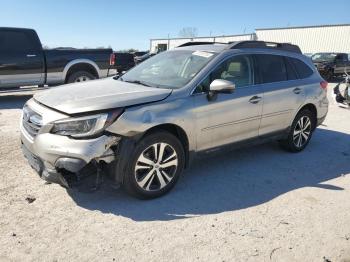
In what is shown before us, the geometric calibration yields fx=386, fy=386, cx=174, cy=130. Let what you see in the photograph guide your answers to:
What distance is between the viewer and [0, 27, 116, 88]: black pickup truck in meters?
10.6

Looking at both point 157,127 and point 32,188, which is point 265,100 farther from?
point 32,188

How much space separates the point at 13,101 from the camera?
443 inches

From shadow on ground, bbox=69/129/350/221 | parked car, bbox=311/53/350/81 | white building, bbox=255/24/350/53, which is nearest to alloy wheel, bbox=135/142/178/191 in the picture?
shadow on ground, bbox=69/129/350/221

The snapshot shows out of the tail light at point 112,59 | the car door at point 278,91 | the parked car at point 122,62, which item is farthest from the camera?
the parked car at point 122,62

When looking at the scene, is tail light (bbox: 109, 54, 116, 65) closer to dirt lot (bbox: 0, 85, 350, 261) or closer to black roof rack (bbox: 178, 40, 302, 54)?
black roof rack (bbox: 178, 40, 302, 54)

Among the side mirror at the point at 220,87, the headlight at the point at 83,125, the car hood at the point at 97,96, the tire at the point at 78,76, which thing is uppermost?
the side mirror at the point at 220,87

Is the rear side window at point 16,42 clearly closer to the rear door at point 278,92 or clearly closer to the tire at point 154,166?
the rear door at point 278,92

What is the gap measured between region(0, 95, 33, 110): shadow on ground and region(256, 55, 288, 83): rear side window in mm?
6846

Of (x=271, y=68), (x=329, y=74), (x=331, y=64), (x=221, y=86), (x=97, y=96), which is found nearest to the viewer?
(x=97, y=96)

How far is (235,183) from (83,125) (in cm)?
221

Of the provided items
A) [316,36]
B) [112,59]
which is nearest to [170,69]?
[112,59]

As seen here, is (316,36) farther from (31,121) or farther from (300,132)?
(31,121)

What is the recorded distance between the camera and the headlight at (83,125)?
12.7ft

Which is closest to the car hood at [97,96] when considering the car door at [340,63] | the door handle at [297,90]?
the door handle at [297,90]
